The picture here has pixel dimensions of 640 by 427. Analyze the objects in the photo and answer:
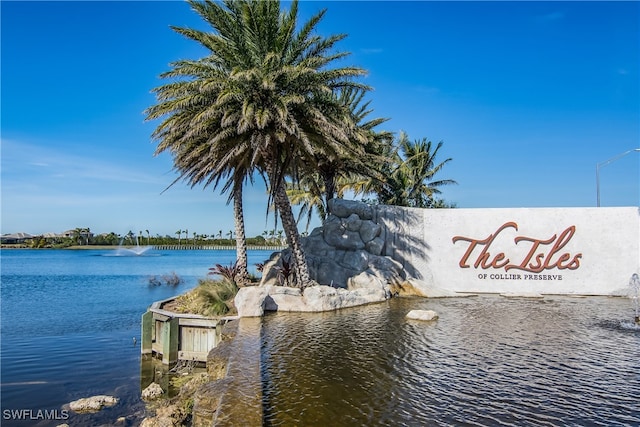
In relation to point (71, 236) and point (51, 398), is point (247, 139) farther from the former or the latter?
point (71, 236)

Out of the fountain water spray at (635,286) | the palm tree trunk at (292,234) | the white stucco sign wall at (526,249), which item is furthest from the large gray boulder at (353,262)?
the fountain water spray at (635,286)

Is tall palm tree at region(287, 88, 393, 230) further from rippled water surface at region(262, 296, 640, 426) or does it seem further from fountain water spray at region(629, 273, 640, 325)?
fountain water spray at region(629, 273, 640, 325)

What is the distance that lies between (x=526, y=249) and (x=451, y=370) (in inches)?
491

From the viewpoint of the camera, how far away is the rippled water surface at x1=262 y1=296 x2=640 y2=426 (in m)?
5.36

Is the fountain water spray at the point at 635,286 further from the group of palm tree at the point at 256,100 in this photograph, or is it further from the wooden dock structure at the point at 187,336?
the wooden dock structure at the point at 187,336

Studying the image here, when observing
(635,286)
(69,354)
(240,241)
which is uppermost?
(240,241)

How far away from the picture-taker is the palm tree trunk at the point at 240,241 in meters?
15.5

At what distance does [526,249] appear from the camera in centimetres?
1772

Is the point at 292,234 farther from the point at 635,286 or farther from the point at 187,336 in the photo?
the point at 635,286

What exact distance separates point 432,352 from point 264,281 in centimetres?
733

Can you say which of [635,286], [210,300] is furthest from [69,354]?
[635,286]

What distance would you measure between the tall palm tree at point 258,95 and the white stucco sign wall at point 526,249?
695 centimetres

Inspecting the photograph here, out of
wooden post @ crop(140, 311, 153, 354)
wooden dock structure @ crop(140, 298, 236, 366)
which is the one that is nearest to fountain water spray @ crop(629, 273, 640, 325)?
wooden dock structure @ crop(140, 298, 236, 366)

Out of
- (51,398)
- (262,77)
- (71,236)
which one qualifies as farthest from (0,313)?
(71,236)
